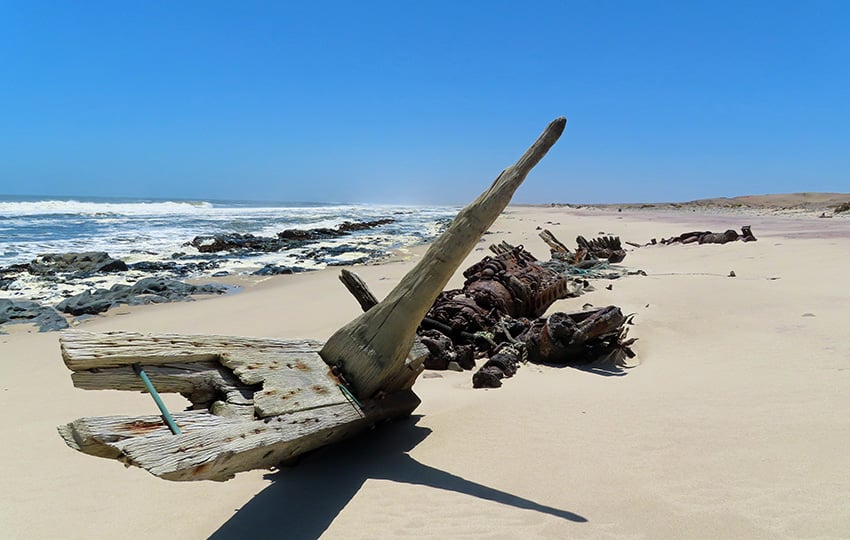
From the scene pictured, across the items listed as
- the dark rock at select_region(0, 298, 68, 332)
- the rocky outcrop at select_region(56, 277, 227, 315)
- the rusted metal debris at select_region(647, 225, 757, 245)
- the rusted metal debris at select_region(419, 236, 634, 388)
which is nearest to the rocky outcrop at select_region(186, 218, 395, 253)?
the rocky outcrop at select_region(56, 277, 227, 315)

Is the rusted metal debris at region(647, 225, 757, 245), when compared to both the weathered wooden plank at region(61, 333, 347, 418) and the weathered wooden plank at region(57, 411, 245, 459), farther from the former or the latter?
the weathered wooden plank at region(57, 411, 245, 459)

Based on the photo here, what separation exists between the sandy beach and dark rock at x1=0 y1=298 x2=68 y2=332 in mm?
2805

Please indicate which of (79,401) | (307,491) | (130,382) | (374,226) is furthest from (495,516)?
(374,226)

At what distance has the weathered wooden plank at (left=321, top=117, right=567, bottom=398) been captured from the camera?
3344 millimetres

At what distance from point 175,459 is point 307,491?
1.18m

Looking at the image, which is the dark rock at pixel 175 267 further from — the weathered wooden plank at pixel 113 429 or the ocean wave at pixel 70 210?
the ocean wave at pixel 70 210

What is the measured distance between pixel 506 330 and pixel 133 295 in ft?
28.7

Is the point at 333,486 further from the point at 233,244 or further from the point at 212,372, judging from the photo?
the point at 233,244

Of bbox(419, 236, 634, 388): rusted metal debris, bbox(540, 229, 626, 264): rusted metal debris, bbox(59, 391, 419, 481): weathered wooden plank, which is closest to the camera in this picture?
bbox(59, 391, 419, 481): weathered wooden plank

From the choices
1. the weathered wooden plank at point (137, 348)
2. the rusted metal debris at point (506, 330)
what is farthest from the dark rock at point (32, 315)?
the weathered wooden plank at point (137, 348)

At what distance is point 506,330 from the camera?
20.1 feet

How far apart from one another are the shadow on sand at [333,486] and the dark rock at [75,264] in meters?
14.4

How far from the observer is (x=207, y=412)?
2760 millimetres

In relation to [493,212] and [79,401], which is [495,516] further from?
[79,401]
